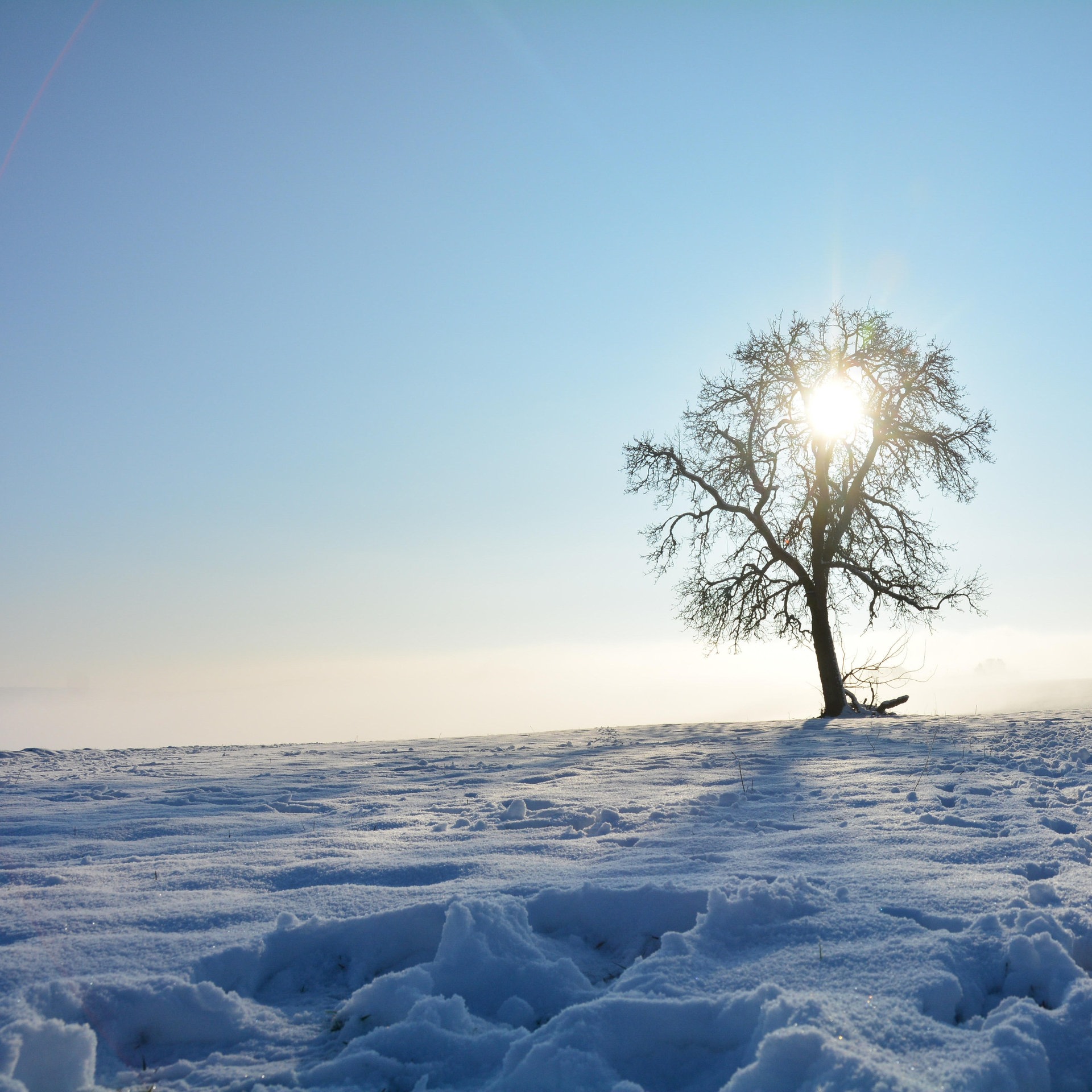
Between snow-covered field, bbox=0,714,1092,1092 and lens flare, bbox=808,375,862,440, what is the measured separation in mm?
9110

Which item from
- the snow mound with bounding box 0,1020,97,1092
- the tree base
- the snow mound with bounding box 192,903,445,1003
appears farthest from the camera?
the tree base

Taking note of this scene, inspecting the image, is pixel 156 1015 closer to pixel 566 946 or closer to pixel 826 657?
pixel 566 946

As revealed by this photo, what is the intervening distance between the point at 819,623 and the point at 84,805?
10741 millimetres

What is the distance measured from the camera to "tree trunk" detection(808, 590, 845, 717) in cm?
Answer: 1219

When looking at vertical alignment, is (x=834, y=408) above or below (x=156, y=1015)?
above

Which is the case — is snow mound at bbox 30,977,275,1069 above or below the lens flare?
below

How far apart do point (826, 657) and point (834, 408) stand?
14.4 feet

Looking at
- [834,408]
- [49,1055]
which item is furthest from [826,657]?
[49,1055]

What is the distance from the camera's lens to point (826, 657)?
40.3 feet

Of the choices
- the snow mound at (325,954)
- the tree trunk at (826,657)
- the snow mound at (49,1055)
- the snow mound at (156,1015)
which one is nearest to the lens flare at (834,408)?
the tree trunk at (826,657)

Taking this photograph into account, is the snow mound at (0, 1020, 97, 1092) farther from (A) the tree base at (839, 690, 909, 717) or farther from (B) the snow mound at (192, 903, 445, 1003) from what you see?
(A) the tree base at (839, 690, 909, 717)

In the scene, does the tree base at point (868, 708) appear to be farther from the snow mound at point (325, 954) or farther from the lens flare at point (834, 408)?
the snow mound at point (325, 954)

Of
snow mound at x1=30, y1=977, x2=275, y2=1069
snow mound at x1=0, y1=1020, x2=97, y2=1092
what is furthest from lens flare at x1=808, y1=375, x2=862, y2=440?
snow mound at x1=0, y1=1020, x2=97, y2=1092

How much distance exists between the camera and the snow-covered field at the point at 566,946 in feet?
5.62
